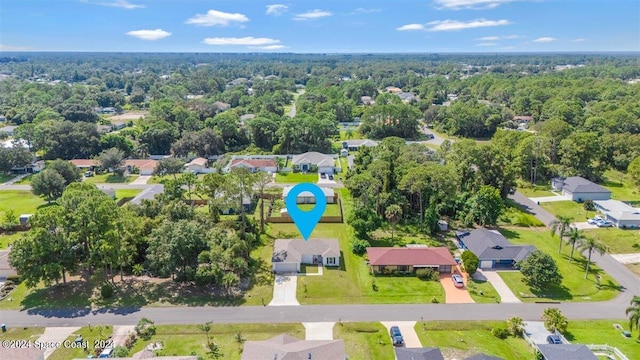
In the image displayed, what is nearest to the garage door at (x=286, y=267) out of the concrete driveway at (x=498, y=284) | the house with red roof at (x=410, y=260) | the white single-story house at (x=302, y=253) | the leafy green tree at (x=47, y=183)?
the white single-story house at (x=302, y=253)

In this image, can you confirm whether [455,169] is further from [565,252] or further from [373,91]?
[373,91]

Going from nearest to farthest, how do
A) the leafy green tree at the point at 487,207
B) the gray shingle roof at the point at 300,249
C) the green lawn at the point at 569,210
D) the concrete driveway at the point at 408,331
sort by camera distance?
the concrete driveway at the point at 408,331 < the gray shingle roof at the point at 300,249 < the leafy green tree at the point at 487,207 < the green lawn at the point at 569,210

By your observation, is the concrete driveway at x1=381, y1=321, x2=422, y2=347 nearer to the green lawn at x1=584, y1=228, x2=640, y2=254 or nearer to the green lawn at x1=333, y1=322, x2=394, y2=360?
the green lawn at x1=333, y1=322, x2=394, y2=360

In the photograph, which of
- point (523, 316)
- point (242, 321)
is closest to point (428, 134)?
point (523, 316)

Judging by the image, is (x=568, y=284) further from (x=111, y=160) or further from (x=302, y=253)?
(x=111, y=160)

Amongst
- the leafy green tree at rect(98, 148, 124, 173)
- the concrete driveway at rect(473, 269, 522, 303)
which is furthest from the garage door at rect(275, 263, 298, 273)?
the leafy green tree at rect(98, 148, 124, 173)

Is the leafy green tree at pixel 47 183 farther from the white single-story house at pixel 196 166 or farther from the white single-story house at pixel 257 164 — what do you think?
the white single-story house at pixel 257 164

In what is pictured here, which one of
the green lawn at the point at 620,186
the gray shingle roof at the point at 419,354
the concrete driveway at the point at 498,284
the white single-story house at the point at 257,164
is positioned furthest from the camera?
the white single-story house at the point at 257,164
